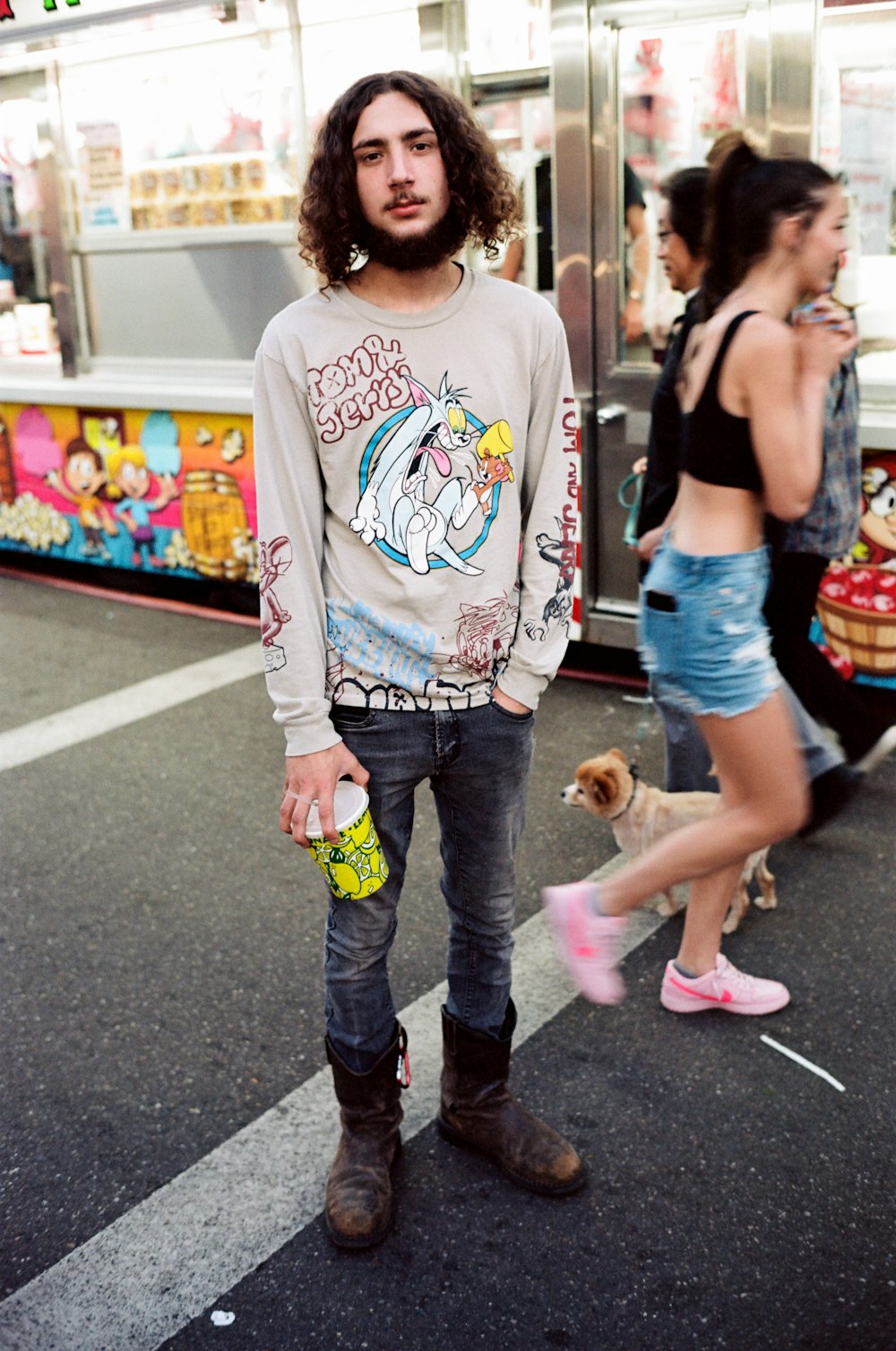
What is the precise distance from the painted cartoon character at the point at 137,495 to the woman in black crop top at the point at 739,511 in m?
5.30

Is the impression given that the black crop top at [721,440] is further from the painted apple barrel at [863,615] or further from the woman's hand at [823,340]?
the painted apple barrel at [863,615]

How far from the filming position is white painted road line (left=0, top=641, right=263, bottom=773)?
5.54m

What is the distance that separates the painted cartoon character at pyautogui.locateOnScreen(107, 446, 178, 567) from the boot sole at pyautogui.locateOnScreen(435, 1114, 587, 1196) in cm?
519

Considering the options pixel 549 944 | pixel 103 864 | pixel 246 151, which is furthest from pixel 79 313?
pixel 549 944

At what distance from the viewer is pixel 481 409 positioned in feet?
7.61

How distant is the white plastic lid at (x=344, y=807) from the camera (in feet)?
7.63

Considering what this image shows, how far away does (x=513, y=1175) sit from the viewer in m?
2.77

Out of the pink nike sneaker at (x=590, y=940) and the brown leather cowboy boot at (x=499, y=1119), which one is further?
the brown leather cowboy boot at (x=499, y=1119)

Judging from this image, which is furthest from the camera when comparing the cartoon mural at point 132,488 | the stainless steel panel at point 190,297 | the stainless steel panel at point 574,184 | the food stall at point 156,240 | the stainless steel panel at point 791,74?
the cartoon mural at point 132,488

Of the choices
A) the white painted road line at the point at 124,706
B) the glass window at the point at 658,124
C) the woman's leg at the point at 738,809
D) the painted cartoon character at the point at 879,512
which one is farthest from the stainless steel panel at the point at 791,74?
the white painted road line at the point at 124,706

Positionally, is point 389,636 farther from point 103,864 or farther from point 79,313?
point 79,313

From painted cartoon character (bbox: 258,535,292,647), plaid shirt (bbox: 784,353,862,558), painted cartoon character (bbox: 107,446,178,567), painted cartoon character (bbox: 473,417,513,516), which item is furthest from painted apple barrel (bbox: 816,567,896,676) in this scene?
painted cartoon character (bbox: 107,446,178,567)

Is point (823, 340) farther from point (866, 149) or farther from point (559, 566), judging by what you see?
point (866, 149)

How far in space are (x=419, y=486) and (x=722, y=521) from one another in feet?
2.02
